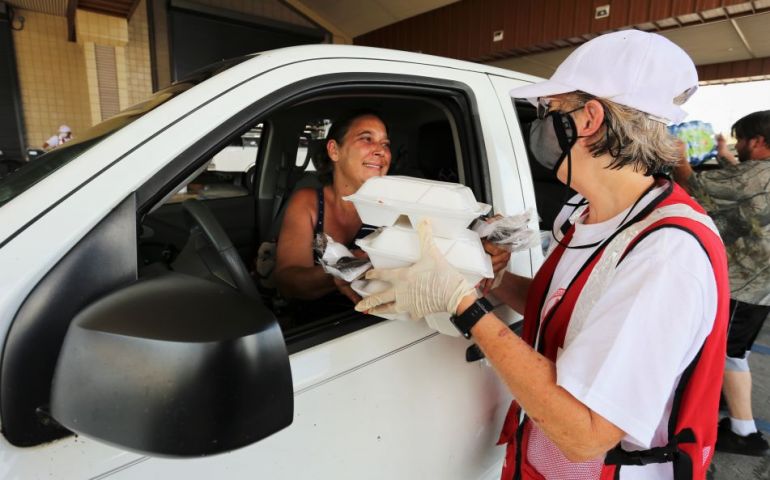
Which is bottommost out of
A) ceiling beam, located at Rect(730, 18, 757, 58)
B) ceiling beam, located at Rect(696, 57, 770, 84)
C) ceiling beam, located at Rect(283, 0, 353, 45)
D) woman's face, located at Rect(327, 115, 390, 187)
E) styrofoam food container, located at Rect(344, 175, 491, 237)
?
styrofoam food container, located at Rect(344, 175, 491, 237)

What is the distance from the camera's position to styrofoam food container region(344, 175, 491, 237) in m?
1.08

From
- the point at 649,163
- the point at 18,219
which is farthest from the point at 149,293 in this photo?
the point at 649,163

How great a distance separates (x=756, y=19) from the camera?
28.5 feet

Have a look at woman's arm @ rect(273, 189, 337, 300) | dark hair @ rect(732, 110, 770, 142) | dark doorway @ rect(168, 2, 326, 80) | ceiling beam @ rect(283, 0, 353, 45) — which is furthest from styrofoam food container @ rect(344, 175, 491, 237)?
ceiling beam @ rect(283, 0, 353, 45)

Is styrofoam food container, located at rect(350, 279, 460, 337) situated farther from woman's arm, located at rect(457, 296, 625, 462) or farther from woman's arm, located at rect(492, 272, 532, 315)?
woman's arm, located at rect(492, 272, 532, 315)

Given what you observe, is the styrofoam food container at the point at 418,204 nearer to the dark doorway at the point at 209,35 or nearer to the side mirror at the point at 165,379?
the side mirror at the point at 165,379

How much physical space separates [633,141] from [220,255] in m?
1.08

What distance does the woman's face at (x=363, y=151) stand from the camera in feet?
6.46

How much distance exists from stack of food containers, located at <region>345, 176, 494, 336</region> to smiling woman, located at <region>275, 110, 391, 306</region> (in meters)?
0.68

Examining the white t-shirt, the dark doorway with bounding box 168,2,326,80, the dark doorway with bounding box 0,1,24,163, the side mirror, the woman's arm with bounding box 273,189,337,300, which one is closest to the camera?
the side mirror

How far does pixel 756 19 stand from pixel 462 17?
18.1ft

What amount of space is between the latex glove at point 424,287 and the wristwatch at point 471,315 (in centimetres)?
2

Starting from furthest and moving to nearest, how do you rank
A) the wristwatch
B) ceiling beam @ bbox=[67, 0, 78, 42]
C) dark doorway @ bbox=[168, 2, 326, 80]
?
dark doorway @ bbox=[168, 2, 326, 80] → ceiling beam @ bbox=[67, 0, 78, 42] → the wristwatch

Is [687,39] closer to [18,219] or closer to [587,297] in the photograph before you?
[587,297]
